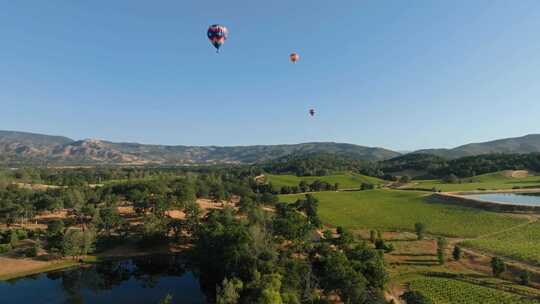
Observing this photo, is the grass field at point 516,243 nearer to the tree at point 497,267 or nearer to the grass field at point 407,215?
the grass field at point 407,215

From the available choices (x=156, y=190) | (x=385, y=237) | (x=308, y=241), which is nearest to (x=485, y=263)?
(x=385, y=237)

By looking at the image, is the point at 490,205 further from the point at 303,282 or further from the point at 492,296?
the point at 303,282

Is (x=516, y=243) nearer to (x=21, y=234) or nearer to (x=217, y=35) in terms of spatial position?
(x=217, y=35)

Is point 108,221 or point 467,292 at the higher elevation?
point 108,221

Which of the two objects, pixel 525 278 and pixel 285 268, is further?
pixel 525 278

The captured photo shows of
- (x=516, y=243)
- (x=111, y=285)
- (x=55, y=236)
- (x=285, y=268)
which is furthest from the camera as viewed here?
(x=55, y=236)

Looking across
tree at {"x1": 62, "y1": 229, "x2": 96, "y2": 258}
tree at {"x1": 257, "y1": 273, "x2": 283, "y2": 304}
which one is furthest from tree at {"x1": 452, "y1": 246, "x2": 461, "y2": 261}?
tree at {"x1": 62, "y1": 229, "x2": 96, "y2": 258}

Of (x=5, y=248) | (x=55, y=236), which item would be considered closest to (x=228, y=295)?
(x=55, y=236)

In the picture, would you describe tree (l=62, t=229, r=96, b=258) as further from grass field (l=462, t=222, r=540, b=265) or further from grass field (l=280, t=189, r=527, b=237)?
grass field (l=462, t=222, r=540, b=265)
